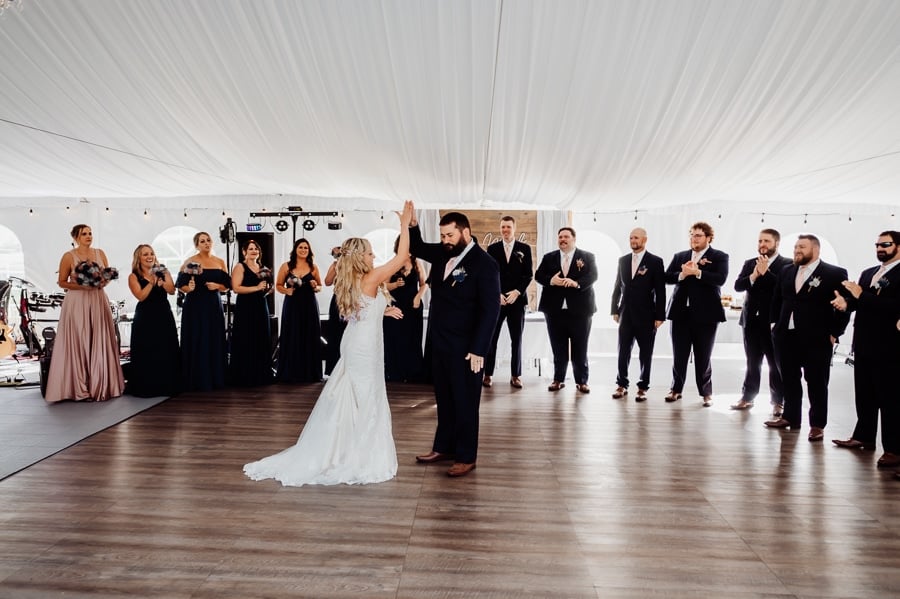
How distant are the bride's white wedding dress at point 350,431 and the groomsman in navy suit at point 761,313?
3.39 metres

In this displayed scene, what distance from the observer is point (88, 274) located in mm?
5562

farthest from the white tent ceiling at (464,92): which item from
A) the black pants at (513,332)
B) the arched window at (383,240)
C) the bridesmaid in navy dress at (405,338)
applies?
the arched window at (383,240)

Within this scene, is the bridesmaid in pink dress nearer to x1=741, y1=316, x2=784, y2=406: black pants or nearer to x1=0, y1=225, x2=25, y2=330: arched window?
x1=741, y1=316, x2=784, y2=406: black pants

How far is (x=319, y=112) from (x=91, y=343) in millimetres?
3055

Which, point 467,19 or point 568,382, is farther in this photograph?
point 568,382

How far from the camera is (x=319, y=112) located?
5246 millimetres

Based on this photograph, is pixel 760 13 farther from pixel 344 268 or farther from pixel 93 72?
pixel 93 72

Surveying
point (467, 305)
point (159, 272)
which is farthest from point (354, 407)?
point (159, 272)

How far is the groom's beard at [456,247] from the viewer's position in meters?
3.79

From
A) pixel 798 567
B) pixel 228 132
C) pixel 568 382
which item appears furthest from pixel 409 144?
pixel 798 567

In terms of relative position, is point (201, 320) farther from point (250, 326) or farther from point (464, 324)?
point (464, 324)

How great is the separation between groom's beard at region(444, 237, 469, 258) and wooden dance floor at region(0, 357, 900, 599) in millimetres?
1338

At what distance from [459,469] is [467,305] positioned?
977 mm

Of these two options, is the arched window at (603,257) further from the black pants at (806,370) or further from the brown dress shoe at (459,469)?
the brown dress shoe at (459,469)
